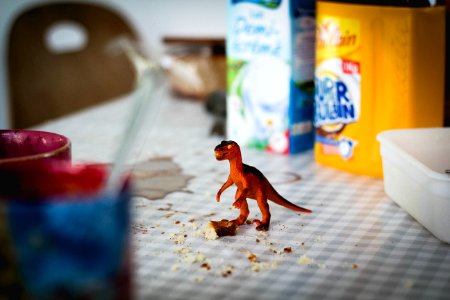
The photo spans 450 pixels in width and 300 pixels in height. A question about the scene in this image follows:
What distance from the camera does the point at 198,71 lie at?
3.85 feet

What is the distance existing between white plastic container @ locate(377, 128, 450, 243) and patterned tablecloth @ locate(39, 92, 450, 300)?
0.02m

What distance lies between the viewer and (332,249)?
1.90 ft

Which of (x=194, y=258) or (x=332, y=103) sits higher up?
(x=332, y=103)

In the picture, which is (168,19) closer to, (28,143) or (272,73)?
(272,73)

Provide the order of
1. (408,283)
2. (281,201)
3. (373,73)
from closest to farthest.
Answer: (408,283), (281,201), (373,73)

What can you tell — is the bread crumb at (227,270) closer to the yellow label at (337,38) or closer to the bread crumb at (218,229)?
the bread crumb at (218,229)

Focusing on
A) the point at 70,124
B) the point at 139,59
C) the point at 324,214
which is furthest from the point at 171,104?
the point at 139,59

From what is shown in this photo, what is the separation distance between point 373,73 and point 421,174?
202mm

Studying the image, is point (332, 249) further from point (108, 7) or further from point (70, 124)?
point (108, 7)

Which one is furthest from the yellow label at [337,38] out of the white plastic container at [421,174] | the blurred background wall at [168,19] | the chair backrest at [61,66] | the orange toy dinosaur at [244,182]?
the chair backrest at [61,66]

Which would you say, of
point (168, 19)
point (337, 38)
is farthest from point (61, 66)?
point (337, 38)

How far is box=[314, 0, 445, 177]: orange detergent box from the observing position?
0.72 meters

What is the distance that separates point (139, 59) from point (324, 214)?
1.06ft

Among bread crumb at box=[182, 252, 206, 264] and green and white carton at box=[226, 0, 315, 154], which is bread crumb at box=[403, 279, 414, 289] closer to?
bread crumb at box=[182, 252, 206, 264]
